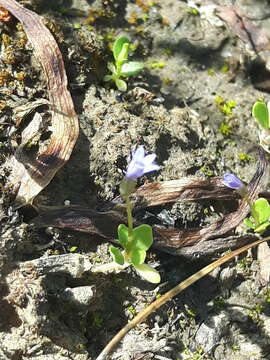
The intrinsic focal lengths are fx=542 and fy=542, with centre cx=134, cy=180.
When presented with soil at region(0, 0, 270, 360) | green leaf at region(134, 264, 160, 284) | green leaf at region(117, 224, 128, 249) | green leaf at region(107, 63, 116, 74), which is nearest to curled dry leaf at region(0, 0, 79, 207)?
soil at region(0, 0, 270, 360)

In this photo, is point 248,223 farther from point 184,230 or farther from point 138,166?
point 138,166

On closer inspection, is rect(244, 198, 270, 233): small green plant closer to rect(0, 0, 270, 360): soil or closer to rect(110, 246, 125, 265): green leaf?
rect(0, 0, 270, 360): soil

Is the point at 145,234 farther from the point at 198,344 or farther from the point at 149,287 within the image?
the point at 198,344

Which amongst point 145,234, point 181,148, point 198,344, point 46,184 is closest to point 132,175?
point 145,234

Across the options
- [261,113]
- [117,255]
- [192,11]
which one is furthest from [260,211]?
[192,11]

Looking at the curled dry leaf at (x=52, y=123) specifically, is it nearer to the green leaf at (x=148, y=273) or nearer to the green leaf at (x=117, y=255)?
the green leaf at (x=117, y=255)

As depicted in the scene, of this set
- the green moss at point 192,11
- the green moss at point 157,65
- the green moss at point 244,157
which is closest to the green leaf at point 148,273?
the green moss at point 244,157
